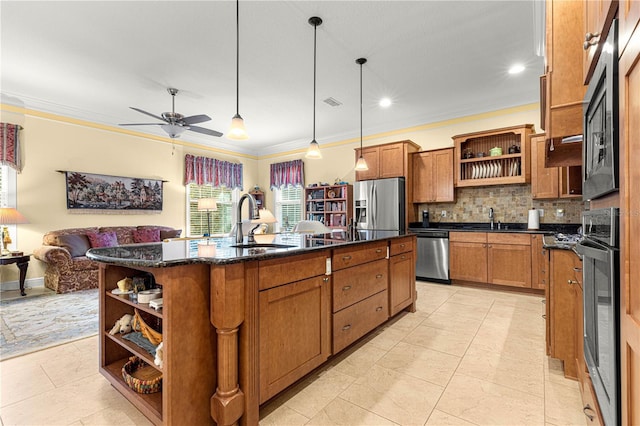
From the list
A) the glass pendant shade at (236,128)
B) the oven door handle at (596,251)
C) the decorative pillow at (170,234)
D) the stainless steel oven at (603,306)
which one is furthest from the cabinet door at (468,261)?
the decorative pillow at (170,234)

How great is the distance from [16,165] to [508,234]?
7.25 m

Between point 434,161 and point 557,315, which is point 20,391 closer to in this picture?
point 557,315

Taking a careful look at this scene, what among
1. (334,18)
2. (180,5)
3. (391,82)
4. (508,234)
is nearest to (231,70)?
(180,5)

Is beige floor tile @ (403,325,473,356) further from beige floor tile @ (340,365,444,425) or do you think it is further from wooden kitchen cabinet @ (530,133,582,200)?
wooden kitchen cabinet @ (530,133,582,200)

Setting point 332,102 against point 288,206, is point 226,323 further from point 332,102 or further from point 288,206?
point 288,206

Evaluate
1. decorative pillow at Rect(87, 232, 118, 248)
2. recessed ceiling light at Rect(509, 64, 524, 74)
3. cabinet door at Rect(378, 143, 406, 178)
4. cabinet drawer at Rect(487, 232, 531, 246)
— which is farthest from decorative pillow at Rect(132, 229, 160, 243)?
recessed ceiling light at Rect(509, 64, 524, 74)

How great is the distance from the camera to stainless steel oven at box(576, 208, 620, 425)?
91cm

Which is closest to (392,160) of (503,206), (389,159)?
(389,159)

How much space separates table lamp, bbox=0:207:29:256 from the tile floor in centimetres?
282

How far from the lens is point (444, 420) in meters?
1.62

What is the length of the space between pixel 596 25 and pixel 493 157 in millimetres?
3838

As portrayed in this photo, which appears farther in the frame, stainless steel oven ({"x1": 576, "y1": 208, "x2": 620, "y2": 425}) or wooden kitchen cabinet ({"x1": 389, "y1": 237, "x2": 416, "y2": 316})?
wooden kitchen cabinet ({"x1": 389, "y1": 237, "x2": 416, "y2": 316})

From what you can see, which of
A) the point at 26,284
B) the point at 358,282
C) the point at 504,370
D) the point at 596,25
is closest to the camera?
the point at 596,25

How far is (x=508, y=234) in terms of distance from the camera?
4.30m
